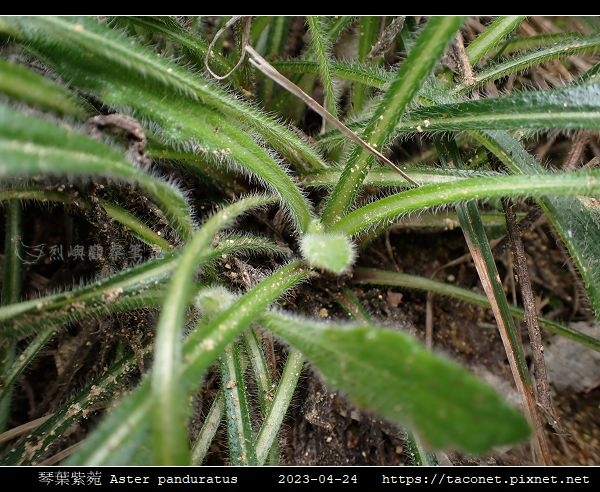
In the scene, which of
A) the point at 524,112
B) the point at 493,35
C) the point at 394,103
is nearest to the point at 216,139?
the point at 394,103

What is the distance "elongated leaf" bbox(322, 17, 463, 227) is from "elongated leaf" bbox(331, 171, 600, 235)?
46mm

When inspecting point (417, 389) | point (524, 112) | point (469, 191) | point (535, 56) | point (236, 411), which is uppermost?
point (535, 56)

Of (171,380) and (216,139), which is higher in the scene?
(216,139)

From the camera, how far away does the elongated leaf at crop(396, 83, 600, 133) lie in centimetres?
88

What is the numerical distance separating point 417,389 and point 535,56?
90 centimetres

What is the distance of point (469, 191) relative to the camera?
93cm

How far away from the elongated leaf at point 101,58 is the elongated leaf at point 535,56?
21.8 inches

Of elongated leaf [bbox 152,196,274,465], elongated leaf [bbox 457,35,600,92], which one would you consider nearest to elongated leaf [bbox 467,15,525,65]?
elongated leaf [bbox 457,35,600,92]

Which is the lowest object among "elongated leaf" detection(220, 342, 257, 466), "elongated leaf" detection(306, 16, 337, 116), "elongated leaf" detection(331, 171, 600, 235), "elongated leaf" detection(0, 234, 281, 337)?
"elongated leaf" detection(220, 342, 257, 466)

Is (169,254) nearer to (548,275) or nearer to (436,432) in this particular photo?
(436,432)

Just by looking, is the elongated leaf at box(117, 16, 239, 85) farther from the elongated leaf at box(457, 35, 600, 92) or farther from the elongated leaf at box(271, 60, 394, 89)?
the elongated leaf at box(457, 35, 600, 92)

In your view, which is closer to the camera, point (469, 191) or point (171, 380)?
point (171, 380)

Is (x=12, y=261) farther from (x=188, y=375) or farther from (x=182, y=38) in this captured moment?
(x=188, y=375)
